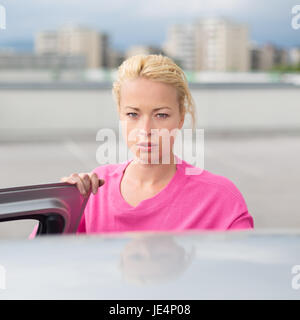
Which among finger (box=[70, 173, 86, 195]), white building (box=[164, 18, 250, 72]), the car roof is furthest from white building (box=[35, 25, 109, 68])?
the car roof

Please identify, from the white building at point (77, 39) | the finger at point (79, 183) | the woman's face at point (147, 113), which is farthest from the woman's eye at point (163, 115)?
the white building at point (77, 39)

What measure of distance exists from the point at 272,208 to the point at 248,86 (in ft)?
9.59

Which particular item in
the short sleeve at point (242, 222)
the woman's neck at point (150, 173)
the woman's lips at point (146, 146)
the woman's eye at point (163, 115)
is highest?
the woman's eye at point (163, 115)

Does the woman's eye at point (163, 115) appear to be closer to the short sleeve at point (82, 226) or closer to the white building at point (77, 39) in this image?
the short sleeve at point (82, 226)

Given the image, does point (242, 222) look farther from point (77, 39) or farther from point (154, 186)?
point (77, 39)

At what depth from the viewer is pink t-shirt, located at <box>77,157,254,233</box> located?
1.91ft

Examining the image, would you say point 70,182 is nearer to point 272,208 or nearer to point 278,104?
point 272,208

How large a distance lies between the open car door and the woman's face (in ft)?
0.34

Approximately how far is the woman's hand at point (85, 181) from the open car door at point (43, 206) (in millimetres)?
18

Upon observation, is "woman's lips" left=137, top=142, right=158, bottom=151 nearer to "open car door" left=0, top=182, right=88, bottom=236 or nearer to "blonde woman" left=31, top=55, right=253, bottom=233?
"blonde woman" left=31, top=55, right=253, bottom=233

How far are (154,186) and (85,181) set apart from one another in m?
0.09

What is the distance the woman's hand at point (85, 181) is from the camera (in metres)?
0.53

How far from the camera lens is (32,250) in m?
0.40

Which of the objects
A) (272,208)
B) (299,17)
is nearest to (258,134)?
(272,208)
